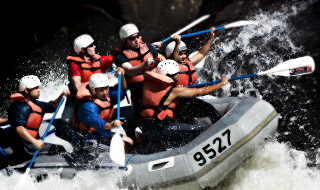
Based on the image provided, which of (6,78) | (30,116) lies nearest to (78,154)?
(30,116)

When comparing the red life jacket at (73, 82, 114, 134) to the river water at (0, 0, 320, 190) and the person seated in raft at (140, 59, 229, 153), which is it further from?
the river water at (0, 0, 320, 190)

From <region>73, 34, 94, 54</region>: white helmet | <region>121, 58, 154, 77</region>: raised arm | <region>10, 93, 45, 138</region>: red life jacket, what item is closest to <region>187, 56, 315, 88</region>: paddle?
<region>121, 58, 154, 77</region>: raised arm

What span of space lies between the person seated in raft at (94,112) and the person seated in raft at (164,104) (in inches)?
16.1

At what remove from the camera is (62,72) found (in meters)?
6.65

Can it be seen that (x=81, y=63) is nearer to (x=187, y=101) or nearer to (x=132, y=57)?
(x=132, y=57)

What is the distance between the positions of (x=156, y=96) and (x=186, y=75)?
31.6 inches

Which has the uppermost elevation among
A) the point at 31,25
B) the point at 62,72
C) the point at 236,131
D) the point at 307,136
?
the point at 31,25

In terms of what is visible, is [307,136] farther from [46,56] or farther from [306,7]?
[46,56]

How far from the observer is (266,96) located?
6738mm

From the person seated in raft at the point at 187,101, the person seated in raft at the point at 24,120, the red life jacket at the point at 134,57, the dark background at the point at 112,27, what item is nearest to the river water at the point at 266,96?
the dark background at the point at 112,27

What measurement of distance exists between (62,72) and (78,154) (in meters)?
2.90

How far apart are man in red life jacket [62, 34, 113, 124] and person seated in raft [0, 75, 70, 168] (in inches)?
14.0

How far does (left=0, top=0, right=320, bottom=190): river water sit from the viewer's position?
4.30 meters

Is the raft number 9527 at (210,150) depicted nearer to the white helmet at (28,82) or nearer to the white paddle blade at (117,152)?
the white paddle blade at (117,152)
